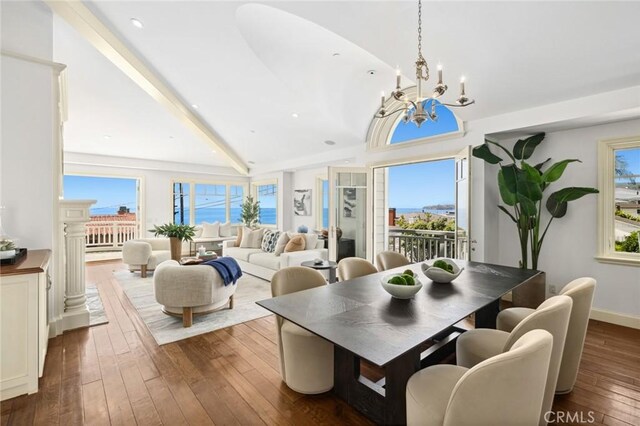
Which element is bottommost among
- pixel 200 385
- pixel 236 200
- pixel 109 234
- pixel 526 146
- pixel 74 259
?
pixel 200 385

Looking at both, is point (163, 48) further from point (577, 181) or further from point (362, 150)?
point (577, 181)

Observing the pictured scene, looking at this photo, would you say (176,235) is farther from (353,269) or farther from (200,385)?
(353,269)

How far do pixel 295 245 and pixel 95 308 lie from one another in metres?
3.08

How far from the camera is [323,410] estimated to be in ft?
6.36

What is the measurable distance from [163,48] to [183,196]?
5810 millimetres

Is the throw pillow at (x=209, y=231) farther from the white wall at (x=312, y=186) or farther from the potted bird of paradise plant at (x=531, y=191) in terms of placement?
the potted bird of paradise plant at (x=531, y=191)

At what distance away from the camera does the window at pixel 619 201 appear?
10.9ft

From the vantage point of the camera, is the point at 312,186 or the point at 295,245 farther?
the point at 312,186

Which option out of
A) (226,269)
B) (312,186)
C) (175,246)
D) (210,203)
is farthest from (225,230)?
(226,269)

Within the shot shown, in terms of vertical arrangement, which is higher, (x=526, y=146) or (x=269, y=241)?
(x=526, y=146)

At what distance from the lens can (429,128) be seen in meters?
4.85

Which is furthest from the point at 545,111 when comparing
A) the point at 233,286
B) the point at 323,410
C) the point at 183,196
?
the point at 183,196

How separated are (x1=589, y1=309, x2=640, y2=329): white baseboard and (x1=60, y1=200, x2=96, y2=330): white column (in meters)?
6.08

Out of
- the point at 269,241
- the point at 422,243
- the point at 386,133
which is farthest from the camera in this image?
the point at 422,243
